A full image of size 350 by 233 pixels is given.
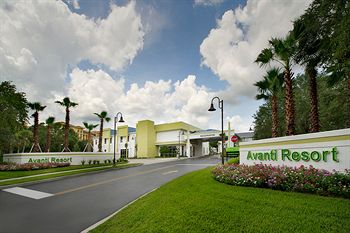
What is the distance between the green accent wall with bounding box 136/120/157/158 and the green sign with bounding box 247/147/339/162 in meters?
43.8

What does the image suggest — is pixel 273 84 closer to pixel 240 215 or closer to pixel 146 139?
pixel 240 215

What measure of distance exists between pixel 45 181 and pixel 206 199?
1335 cm

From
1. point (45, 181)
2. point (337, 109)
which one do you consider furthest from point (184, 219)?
point (337, 109)

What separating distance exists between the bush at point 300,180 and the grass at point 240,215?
0.40 meters

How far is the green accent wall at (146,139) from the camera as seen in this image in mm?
53406

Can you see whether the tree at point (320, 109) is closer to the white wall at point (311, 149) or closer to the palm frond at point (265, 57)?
the palm frond at point (265, 57)

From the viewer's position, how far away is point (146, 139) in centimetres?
5356

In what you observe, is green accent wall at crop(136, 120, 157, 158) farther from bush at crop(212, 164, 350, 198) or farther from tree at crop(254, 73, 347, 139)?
bush at crop(212, 164, 350, 198)

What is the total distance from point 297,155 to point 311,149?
72 cm

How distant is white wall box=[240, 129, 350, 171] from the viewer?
6848 millimetres

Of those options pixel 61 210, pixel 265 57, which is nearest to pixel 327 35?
pixel 265 57

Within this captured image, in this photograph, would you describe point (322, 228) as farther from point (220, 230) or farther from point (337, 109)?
point (337, 109)

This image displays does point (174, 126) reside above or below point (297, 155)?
above

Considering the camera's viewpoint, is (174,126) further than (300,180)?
Yes
